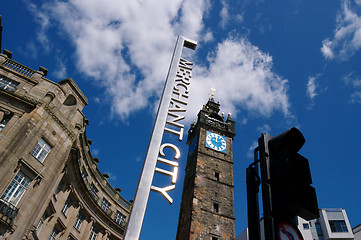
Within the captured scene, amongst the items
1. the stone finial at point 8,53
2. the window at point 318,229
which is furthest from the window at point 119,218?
the window at point 318,229

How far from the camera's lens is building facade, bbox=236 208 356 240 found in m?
39.6

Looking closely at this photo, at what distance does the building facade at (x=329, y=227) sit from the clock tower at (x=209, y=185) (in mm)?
16038

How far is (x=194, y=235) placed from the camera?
23781mm

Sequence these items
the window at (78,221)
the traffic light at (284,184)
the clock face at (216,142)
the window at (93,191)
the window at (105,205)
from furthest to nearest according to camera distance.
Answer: the clock face at (216,142) < the window at (105,205) < the window at (93,191) < the window at (78,221) < the traffic light at (284,184)

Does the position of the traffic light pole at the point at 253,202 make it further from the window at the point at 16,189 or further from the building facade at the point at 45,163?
the window at the point at 16,189

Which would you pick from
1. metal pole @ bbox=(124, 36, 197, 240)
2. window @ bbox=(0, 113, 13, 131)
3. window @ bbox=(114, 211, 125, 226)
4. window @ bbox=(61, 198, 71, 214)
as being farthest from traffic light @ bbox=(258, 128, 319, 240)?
window @ bbox=(114, 211, 125, 226)

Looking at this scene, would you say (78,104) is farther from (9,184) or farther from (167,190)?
(167,190)

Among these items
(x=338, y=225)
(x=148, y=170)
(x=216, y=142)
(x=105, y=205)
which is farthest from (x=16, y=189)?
(x=338, y=225)

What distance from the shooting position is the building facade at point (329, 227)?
3956 centimetres

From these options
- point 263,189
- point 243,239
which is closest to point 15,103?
point 263,189

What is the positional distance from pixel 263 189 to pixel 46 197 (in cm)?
2180

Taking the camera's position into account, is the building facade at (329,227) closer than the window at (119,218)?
No

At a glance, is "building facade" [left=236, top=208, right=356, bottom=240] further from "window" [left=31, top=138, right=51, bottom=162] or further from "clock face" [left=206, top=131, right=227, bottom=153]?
"window" [left=31, top=138, right=51, bottom=162]

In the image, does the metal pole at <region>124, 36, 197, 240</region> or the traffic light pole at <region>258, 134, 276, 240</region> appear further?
the metal pole at <region>124, 36, 197, 240</region>
